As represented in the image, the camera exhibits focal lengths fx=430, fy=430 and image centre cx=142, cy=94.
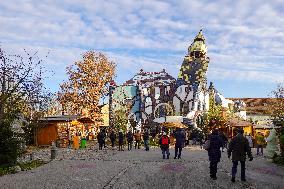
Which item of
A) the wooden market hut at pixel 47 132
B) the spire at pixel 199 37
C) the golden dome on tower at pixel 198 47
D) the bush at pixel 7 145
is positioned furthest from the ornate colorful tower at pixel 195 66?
the bush at pixel 7 145

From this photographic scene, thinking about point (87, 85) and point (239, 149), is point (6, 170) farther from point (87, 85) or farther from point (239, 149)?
point (87, 85)

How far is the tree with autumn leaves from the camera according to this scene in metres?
51.7

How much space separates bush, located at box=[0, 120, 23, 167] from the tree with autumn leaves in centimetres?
3309

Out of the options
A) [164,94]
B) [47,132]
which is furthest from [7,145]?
[164,94]

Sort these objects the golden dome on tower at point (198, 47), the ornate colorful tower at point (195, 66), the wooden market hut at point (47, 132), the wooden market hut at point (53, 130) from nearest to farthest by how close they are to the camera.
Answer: the wooden market hut at point (53, 130) → the wooden market hut at point (47, 132) → the ornate colorful tower at point (195, 66) → the golden dome on tower at point (198, 47)

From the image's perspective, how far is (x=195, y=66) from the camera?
63.0 m

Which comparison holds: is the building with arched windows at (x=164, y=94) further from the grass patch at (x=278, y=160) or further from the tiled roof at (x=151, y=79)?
the grass patch at (x=278, y=160)

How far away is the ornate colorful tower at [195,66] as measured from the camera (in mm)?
61250

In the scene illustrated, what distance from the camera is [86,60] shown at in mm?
52375

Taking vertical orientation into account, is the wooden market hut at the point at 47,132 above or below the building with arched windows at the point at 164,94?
below

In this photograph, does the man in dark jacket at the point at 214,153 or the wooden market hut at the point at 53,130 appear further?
the wooden market hut at the point at 53,130

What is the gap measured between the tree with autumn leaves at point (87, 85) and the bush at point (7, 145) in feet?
109

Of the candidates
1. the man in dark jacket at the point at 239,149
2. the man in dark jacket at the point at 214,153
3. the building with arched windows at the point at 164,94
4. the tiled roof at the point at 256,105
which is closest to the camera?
the man in dark jacket at the point at 239,149

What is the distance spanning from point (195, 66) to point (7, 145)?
157ft
